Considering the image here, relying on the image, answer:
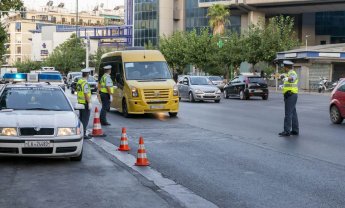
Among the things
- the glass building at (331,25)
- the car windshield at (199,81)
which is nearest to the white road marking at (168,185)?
the car windshield at (199,81)

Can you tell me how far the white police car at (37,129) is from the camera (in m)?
9.55

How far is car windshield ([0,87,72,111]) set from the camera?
1084cm

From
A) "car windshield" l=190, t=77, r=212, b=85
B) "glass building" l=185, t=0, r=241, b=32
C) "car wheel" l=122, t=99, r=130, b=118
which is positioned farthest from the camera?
"glass building" l=185, t=0, r=241, b=32

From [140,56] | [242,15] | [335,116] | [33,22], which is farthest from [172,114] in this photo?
[33,22]

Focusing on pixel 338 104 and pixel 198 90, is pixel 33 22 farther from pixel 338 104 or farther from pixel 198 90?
pixel 338 104

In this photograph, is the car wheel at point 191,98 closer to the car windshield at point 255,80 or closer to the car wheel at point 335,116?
the car windshield at point 255,80

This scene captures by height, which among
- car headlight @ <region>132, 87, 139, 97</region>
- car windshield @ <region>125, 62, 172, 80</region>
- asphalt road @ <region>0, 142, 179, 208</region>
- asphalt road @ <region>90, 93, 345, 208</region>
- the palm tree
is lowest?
asphalt road @ <region>90, 93, 345, 208</region>

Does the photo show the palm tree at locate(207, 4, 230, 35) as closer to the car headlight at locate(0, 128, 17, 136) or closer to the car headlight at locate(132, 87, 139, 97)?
the car headlight at locate(132, 87, 139, 97)

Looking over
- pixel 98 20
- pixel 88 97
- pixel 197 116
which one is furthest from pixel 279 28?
pixel 98 20

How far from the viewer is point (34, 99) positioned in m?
11.1

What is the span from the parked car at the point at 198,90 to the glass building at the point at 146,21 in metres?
74.0

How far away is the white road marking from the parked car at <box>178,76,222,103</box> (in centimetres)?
2076

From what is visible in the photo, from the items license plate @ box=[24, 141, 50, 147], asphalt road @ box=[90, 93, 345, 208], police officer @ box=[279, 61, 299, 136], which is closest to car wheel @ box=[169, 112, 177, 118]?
asphalt road @ box=[90, 93, 345, 208]

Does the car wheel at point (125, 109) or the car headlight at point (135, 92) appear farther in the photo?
the car wheel at point (125, 109)
